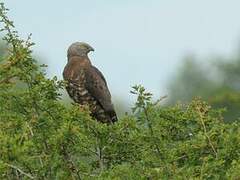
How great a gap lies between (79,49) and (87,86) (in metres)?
0.80

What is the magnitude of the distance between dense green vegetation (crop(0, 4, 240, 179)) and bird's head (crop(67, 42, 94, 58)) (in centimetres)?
490

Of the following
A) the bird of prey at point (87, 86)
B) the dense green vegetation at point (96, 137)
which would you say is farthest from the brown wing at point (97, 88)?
the dense green vegetation at point (96, 137)

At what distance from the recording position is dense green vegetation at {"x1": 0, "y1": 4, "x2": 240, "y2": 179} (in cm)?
655

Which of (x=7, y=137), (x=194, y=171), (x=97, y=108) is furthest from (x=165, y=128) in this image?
(x=97, y=108)

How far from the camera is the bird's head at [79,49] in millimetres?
12390

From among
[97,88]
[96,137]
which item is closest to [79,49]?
[97,88]

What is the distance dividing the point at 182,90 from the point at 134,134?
61538mm

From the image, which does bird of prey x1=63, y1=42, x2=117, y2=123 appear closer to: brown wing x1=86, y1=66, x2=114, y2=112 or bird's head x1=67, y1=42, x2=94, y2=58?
brown wing x1=86, y1=66, x2=114, y2=112

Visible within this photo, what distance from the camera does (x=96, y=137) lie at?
23.5 ft

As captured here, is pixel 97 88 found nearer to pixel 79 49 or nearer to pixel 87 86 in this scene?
pixel 87 86

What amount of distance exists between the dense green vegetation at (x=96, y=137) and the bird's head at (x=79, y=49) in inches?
193

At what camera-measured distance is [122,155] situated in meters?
7.32

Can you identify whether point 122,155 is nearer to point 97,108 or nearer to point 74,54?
point 97,108

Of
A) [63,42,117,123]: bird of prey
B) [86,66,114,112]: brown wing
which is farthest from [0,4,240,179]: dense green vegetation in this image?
[86,66,114,112]: brown wing
